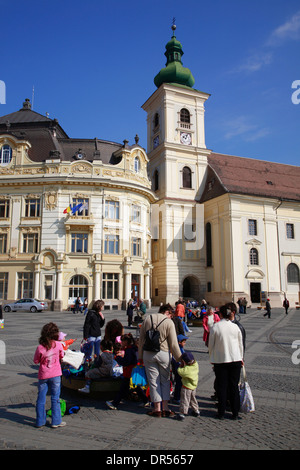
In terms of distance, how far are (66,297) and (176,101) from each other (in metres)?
29.4

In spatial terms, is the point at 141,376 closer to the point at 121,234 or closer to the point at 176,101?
the point at 121,234

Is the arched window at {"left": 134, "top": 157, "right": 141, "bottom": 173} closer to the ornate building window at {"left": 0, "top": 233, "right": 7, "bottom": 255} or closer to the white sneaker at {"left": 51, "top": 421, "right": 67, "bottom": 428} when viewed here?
the ornate building window at {"left": 0, "top": 233, "right": 7, "bottom": 255}

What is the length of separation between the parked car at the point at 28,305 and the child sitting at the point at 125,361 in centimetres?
2733

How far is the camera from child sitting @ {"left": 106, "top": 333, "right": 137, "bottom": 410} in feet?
22.2

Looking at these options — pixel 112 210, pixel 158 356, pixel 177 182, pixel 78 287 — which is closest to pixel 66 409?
pixel 158 356

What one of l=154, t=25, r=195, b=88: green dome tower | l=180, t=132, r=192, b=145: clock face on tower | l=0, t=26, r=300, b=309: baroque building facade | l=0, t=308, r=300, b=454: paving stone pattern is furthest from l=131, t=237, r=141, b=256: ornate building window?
l=0, t=308, r=300, b=454: paving stone pattern

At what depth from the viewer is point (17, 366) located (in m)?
10.1

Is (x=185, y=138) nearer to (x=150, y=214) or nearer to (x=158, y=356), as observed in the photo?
(x=150, y=214)

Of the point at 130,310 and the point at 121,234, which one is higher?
the point at 121,234

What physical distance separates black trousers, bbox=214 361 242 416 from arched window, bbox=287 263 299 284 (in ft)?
140

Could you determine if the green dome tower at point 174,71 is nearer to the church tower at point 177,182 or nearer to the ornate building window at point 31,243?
the church tower at point 177,182

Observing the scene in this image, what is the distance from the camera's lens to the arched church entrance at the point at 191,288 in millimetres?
46844
